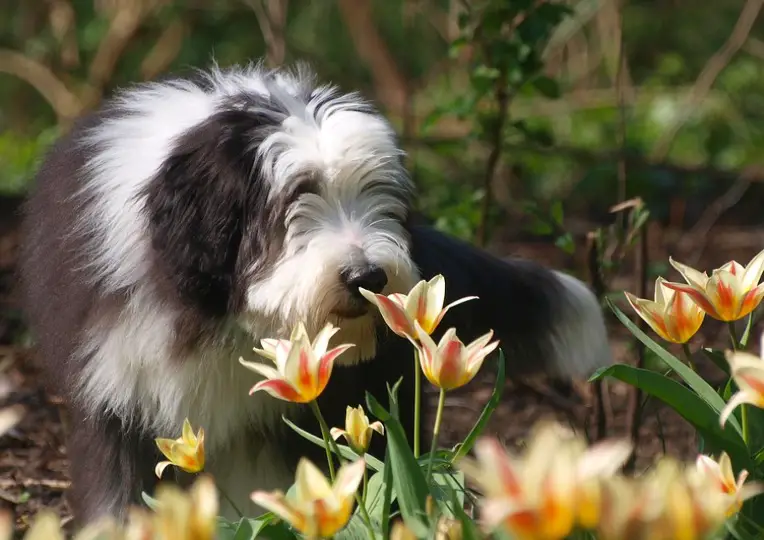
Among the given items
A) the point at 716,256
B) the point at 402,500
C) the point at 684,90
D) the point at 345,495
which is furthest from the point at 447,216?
the point at 684,90

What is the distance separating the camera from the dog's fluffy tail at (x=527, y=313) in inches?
122

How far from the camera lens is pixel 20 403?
3.79 metres

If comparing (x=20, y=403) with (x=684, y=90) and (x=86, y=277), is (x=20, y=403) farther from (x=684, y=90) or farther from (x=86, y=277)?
(x=684, y=90)

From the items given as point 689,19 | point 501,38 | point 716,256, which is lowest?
point 716,256

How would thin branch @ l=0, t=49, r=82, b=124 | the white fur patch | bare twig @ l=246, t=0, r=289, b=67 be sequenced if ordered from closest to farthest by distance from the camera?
the white fur patch → bare twig @ l=246, t=0, r=289, b=67 → thin branch @ l=0, t=49, r=82, b=124

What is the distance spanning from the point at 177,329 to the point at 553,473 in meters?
1.56

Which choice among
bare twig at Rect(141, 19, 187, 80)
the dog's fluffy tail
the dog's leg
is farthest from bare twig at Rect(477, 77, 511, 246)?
bare twig at Rect(141, 19, 187, 80)

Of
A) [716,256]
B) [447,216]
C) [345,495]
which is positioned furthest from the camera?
[716,256]

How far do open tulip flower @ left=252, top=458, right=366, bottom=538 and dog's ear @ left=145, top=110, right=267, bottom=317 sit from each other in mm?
1205

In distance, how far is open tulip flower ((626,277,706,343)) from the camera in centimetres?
189

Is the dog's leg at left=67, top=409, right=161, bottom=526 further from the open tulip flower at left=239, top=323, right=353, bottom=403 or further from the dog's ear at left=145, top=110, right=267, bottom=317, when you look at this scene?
the open tulip flower at left=239, top=323, right=353, bottom=403

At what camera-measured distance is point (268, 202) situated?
8.35 feet

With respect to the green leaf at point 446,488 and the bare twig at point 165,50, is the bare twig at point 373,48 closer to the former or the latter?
the bare twig at point 165,50

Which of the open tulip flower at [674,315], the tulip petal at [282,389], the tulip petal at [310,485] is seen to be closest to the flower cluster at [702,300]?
the open tulip flower at [674,315]
